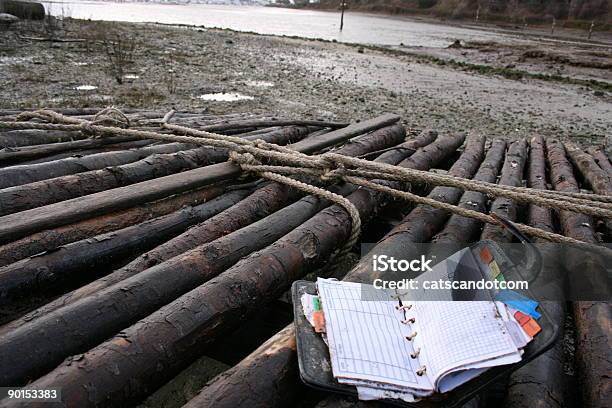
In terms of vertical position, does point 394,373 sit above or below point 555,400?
above

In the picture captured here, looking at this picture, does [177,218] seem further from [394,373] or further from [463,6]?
[463,6]

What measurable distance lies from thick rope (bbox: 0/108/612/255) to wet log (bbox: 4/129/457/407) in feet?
1.39

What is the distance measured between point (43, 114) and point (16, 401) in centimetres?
319

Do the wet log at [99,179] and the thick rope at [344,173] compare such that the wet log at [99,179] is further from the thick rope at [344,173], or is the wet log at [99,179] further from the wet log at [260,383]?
the wet log at [260,383]

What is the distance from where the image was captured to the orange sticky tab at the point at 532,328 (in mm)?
1373

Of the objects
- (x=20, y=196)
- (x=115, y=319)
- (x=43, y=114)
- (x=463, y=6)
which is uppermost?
(x=463, y=6)

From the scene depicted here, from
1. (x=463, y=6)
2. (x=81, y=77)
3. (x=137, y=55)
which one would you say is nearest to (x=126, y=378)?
(x=81, y=77)

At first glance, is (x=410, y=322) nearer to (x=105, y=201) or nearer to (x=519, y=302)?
(x=519, y=302)

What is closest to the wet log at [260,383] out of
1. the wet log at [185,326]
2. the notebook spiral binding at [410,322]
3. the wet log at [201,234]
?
the wet log at [185,326]

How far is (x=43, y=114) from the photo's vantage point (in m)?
3.71

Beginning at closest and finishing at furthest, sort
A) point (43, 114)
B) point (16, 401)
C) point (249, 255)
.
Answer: point (16, 401), point (249, 255), point (43, 114)

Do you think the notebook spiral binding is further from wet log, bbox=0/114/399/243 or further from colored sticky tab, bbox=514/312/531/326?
wet log, bbox=0/114/399/243

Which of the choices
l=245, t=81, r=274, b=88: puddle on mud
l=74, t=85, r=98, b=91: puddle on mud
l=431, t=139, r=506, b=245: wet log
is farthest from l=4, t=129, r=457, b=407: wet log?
l=245, t=81, r=274, b=88: puddle on mud

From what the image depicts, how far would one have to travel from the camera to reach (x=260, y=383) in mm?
1431
